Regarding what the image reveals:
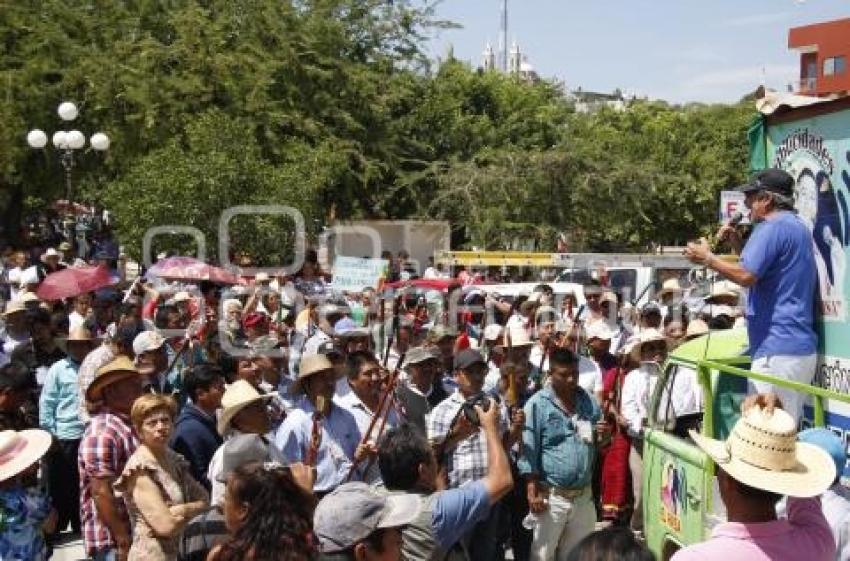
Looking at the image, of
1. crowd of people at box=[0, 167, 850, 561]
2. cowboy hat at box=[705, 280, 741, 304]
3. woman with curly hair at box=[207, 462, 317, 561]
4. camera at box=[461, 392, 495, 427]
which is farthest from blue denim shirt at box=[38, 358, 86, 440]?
cowboy hat at box=[705, 280, 741, 304]

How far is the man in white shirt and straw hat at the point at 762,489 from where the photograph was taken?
3.32 meters

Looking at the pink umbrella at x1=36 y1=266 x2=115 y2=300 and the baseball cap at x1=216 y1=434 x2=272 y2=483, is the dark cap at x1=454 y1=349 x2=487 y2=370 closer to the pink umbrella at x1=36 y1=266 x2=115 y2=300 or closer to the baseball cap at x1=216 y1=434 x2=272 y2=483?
the baseball cap at x1=216 y1=434 x2=272 y2=483

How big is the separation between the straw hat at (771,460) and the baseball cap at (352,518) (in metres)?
1.07

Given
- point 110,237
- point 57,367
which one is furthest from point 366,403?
point 110,237

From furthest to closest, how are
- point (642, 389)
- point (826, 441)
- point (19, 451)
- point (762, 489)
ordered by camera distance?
1. point (642, 389)
2. point (19, 451)
3. point (826, 441)
4. point (762, 489)

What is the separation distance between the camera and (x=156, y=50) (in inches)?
1033

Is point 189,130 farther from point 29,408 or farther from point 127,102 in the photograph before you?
point 29,408

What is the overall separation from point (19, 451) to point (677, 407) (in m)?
4.08

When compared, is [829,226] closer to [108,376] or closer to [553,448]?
[553,448]

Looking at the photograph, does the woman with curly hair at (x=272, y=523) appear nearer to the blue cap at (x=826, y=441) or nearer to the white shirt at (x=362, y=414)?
the blue cap at (x=826, y=441)

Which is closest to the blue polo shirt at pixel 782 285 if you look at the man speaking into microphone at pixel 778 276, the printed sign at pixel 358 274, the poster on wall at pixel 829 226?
the man speaking into microphone at pixel 778 276

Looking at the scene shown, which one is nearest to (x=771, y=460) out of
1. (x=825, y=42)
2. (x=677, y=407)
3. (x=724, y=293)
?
(x=677, y=407)

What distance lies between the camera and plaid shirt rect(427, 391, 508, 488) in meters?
6.27

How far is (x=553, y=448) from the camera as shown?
→ 6.60 metres
